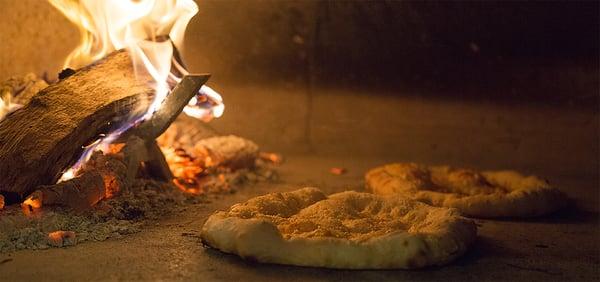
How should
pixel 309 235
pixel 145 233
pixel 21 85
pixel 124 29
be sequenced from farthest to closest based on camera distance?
1. pixel 21 85
2. pixel 124 29
3. pixel 145 233
4. pixel 309 235

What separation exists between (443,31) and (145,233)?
11.6ft

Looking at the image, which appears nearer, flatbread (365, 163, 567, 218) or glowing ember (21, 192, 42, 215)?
glowing ember (21, 192, 42, 215)

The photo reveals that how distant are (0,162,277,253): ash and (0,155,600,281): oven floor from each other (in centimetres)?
8

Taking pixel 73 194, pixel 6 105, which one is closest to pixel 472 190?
pixel 73 194

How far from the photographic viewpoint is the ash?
373 centimetres

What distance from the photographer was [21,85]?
5.64 m

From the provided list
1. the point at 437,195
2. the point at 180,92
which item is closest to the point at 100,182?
the point at 180,92

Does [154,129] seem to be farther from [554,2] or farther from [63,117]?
[554,2]

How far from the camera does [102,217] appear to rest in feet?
13.6

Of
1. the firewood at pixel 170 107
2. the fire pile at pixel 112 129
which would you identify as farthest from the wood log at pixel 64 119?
the firewood at pixel 170 107

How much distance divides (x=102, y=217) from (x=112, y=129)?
744 mm

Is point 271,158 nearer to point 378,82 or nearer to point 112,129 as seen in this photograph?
point 378,82

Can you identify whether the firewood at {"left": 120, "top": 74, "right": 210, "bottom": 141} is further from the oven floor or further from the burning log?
the oven floor

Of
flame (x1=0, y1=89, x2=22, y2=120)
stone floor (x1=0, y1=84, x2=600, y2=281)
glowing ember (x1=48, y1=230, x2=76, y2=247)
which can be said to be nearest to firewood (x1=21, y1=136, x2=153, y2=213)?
glowing ember (x1=48, y1=230, x2=76, y2=247)
